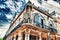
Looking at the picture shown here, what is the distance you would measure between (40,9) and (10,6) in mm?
1718

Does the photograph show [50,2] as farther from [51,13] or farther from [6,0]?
[6,0]

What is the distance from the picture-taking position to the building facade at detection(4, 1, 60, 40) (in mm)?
9268

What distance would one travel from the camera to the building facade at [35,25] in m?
9.27

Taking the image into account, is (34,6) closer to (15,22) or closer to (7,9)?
(7,9)

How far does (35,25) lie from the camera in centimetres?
944

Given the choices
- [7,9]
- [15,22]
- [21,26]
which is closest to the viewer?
[21,26]

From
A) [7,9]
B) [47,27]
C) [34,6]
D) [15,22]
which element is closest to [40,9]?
[34,6]

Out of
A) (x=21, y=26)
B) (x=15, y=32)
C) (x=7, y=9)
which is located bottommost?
(x=15, y=32)

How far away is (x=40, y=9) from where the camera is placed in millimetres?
10023

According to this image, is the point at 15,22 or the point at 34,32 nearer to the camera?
the point at 34,32

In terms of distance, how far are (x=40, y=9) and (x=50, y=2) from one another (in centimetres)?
87

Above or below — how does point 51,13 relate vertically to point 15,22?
above

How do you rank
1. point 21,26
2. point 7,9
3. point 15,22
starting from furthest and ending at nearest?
point 15,22 → point 7,9 → point 21,26

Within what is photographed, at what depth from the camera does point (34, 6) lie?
382 inches
